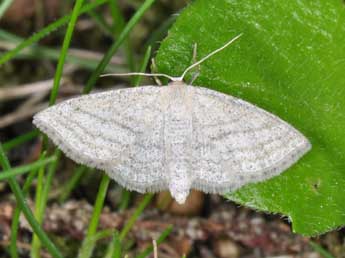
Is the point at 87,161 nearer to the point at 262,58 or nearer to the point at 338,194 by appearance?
the point at 262,58

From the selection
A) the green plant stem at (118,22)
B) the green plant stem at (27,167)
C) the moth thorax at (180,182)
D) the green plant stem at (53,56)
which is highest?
the green plant stem at (118,22)

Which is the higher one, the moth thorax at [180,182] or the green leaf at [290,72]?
the green leaf at [290,72]

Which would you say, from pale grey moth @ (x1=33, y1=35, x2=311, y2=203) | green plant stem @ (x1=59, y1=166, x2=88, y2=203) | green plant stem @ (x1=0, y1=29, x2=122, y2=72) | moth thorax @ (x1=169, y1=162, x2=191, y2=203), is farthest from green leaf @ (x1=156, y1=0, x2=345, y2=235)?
green plant stem @ (x1=0, y1=29, x2=122, y2=72)

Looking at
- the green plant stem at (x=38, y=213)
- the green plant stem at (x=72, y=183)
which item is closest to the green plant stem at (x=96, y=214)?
the green plant stem at (x=38, y=213)

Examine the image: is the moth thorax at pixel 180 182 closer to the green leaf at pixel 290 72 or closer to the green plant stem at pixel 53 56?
the green leaf at pixel 290 72

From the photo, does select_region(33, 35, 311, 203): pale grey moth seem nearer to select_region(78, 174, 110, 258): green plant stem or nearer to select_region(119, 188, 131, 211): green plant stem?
select_region(78, 174, 110, 258): green plant stem

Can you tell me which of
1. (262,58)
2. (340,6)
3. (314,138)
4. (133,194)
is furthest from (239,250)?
(340,6)
